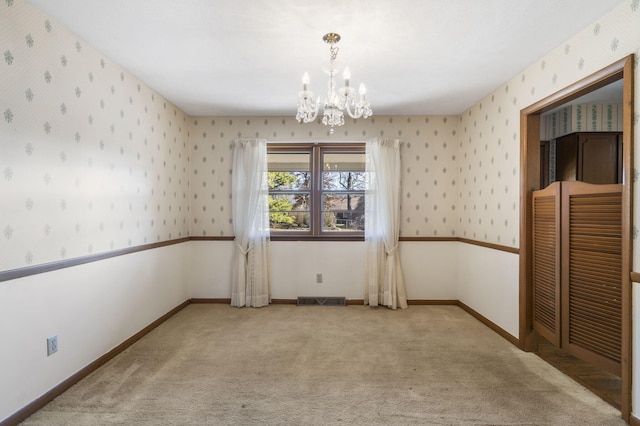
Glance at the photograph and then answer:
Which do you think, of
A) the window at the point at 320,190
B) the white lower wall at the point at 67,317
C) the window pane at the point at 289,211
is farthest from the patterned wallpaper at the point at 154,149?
the window pane at the point at 289,211

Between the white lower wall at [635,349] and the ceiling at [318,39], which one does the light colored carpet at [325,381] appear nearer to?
the white lower wall at [635,349]

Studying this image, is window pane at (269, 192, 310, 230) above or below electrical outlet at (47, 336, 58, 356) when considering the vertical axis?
above

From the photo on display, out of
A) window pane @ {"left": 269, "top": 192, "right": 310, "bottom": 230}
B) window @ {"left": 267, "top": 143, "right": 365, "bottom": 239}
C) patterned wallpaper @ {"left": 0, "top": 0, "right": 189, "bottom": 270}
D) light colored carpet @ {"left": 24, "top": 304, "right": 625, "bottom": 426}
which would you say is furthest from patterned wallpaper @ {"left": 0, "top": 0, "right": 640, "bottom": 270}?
light colored carpet @ {"left": 24, "top": 304, "right": 625, "bottom": 426}

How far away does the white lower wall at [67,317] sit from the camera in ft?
A: 6.42

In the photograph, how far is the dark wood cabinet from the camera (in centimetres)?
379

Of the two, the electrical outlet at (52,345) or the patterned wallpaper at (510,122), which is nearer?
the patterned wallpaper at (510,122)

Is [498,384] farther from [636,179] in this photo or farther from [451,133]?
[451,133]

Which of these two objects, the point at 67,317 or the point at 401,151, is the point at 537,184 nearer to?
the point at 401,151

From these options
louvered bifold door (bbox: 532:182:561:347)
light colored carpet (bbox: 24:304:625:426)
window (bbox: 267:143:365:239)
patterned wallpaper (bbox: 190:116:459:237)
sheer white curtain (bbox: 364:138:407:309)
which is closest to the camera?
light colored carpet (bbox: 24:304:625:426)

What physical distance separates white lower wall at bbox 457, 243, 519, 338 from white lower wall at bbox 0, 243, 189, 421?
362 centimetres

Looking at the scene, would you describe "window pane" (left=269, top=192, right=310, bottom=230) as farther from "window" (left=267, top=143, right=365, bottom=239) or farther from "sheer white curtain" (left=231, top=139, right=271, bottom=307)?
"sheer white curtain" (left=231, top=139, right=271, bottom=307)

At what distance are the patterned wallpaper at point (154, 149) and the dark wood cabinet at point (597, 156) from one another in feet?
3.46

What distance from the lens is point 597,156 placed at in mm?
3783

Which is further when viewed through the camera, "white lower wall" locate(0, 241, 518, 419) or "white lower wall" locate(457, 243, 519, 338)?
"white lower wall" locate(457, 243, 519, 338)
